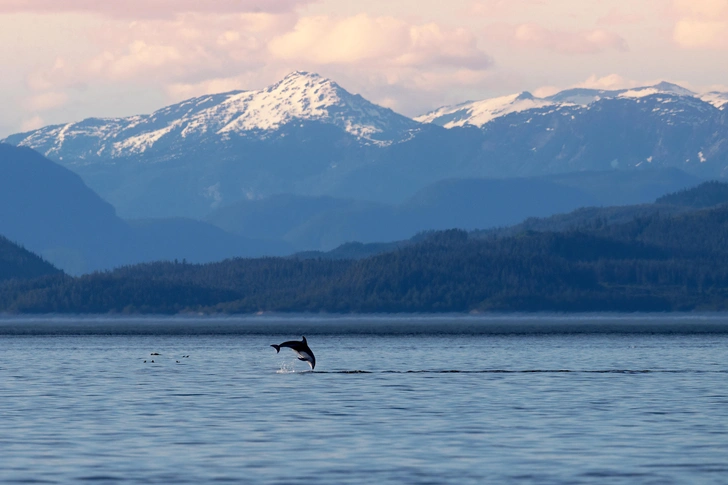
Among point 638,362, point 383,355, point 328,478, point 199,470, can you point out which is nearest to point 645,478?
point 328,478

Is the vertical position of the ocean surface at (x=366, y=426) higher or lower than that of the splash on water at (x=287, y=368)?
lower

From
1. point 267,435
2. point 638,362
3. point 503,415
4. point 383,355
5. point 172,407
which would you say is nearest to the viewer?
point 267,435

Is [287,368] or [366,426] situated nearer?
[366,426]

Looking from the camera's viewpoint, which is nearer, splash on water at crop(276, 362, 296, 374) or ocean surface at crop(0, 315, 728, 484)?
ocean surface at crop(0, 315, 728, 484)

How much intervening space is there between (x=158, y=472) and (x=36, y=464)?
4668 millimetres

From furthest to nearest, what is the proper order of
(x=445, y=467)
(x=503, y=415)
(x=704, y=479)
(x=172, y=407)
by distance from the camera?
(x=172, y=407)
(x=503, y=415)
(x=445, y=467)
(x=704, y=479)

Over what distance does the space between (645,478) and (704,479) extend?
1.79m

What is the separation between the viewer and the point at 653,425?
2392 inches

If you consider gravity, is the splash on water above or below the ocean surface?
above

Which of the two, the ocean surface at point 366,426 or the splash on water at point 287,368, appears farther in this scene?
the splash on water at point 287,368

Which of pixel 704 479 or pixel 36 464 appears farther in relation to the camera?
pixel 36 464

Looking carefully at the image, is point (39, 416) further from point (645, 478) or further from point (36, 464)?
point (645, 478)

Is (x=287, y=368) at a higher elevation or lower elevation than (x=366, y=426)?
higher

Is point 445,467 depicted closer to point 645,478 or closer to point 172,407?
point 645,478
